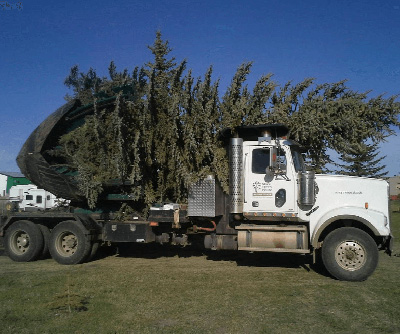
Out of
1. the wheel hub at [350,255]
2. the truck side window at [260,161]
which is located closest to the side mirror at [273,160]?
the truck side window at [260,161]

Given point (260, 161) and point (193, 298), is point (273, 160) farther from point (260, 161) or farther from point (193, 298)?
point (193, 298)

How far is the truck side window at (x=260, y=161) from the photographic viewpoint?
27.1ft

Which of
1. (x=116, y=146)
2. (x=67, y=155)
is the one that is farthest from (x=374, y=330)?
(x=67, y=155)

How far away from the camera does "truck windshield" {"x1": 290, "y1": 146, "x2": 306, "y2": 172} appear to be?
8258 millimetres

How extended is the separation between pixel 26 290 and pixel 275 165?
17.6 ft

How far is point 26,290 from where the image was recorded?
22.2 ft

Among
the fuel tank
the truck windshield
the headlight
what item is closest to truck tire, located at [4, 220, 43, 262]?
the fuel tank

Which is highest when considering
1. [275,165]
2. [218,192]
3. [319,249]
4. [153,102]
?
[153,102]

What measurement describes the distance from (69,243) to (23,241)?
1.30 m

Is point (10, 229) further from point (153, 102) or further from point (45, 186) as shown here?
point (153, 102)

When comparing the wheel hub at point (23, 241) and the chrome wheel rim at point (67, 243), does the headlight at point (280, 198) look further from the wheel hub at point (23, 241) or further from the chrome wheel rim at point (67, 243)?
the wheel hub at point (23, 241)

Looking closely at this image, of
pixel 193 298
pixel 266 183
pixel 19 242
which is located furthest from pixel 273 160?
pixel 19 242

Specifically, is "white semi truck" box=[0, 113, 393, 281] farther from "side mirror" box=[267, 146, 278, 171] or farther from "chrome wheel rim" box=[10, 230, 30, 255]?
"chrome wheel rim" box=[10, 230, 30, 255]

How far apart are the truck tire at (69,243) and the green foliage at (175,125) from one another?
0.76 metres
